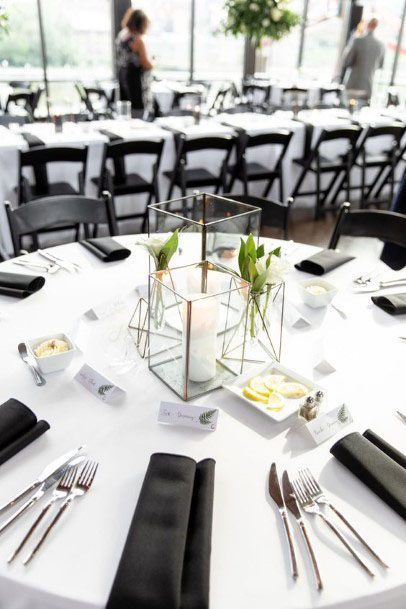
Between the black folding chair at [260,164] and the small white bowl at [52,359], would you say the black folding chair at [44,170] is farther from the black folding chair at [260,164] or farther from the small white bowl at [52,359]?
the small white bowl at [52,359]

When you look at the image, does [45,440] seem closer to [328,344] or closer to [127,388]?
[127,388]

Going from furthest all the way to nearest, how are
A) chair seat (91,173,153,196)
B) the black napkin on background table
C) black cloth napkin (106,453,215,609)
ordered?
1. chair seat (91,173,153,196)
2. the black napkin on background table
3. black cloth napkin (106,453,215,609)

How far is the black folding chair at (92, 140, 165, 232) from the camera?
11.1ft

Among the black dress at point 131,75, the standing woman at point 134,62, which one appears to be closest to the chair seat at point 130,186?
the standing woman at point 134,62

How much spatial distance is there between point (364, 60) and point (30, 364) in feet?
23.0

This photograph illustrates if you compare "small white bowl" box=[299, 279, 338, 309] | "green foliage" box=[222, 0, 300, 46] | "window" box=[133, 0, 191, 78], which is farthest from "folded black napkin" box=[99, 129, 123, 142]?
"window" box=[133, 0, 191, 78]

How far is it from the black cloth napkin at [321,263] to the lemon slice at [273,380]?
648 mm

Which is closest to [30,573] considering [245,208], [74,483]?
[74,483]

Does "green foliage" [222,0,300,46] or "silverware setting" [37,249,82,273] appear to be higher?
"green foliage" [222,0,300,46]

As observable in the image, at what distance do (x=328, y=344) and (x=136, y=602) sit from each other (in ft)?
2.75

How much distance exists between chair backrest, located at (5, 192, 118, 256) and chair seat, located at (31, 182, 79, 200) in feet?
4.50

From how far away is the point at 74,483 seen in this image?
3.00ft

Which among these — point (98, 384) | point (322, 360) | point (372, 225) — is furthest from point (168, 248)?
point (372, 225)

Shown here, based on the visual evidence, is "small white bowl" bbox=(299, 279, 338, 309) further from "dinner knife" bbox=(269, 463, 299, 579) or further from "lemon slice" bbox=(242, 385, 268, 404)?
"dinner knife" bbox=(269, 463, 299, 579)
